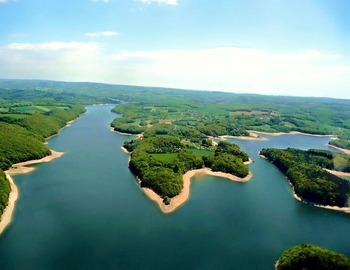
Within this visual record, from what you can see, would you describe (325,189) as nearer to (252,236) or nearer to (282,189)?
(282,189)

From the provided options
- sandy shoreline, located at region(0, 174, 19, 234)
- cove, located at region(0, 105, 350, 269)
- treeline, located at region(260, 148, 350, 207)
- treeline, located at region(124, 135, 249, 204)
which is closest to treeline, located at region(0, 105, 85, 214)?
sandy shoreline, located at region(0, 174, 19, 234)

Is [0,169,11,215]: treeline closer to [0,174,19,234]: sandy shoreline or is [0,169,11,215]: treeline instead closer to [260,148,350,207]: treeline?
[0,174,19,234]: sandy shoreline

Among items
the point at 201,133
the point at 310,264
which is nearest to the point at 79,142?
the point at 201,133

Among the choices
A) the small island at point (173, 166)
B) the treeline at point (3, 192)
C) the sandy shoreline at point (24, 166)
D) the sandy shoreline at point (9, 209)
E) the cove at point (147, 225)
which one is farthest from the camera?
the sandy shoreline at point (24, 166)

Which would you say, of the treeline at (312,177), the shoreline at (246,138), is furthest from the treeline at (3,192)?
the shoreline at (246,138)

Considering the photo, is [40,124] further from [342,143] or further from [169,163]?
[342,143]

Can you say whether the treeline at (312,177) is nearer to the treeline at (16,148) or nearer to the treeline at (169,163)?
the treeline at (169,163)
